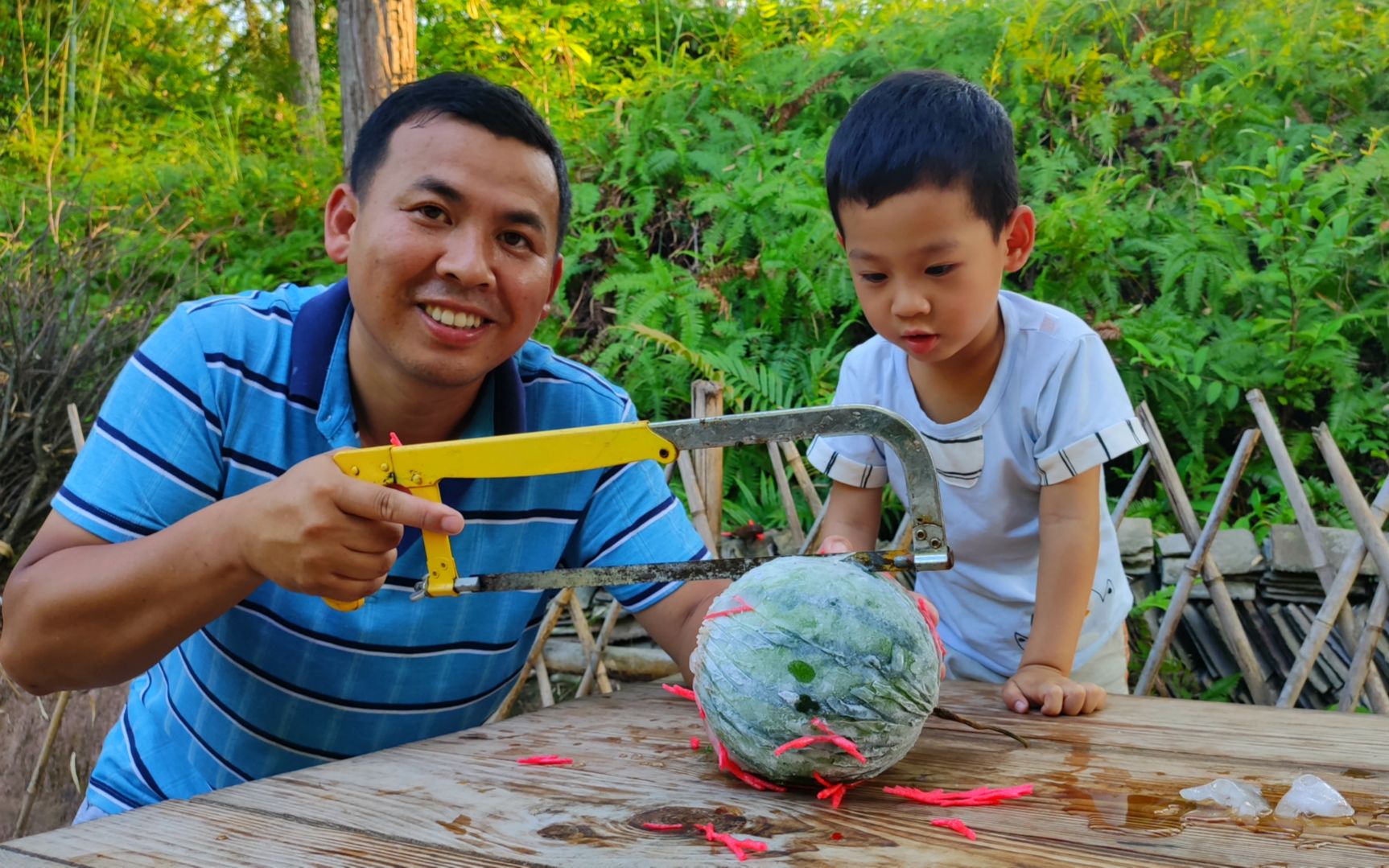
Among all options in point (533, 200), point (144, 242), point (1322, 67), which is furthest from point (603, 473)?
point (144, 242)

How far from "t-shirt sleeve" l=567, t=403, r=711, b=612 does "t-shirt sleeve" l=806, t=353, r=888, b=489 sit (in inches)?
18.2

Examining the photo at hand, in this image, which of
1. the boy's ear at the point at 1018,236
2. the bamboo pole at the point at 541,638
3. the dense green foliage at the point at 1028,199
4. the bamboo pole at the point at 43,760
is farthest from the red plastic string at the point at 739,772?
the bamboo pole at the point at 43,760

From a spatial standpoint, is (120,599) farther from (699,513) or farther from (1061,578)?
(699,513)

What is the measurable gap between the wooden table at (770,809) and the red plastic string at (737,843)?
0.6 inches

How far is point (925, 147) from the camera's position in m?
2.36

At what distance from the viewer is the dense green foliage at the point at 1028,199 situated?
468cm

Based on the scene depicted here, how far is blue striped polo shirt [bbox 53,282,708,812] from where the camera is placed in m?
2.11

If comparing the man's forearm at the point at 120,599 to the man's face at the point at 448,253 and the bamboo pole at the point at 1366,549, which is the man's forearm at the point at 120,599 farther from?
the bamboo pole at the point at 1366,549

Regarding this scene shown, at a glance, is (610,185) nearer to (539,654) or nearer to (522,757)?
(539,654)

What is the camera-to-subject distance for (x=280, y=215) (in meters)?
8.37

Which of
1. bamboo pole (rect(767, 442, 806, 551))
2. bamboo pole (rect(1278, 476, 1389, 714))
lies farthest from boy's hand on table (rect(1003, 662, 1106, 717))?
bamboo pole (rect(767, 442, 806, 551))

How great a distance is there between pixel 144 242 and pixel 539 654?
4.77 metres

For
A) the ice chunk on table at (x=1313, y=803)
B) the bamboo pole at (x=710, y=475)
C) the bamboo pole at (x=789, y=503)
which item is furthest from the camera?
the bamboo pole at (x=789, y=503)

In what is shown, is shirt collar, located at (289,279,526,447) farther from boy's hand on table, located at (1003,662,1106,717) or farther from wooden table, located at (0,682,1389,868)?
boy's hand on table, located at (1003,662,1106,717)
